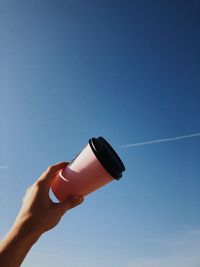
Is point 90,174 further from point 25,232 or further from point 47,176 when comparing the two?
point 25,232

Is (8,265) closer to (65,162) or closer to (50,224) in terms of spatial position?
(50,224)

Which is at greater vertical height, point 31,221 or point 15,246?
point 31,221

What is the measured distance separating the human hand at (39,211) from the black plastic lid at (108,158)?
2.60 ft

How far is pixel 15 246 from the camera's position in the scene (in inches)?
90.4

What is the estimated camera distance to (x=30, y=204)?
2666 millimetres

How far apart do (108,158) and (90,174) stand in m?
0.23

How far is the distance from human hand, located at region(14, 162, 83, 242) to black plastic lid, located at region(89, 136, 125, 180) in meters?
0.79

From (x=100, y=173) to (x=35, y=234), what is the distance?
48.5 inches

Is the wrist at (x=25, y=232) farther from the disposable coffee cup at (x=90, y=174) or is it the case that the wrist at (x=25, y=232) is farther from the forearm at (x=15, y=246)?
the disposable coffee cup at (x=90, y=174)

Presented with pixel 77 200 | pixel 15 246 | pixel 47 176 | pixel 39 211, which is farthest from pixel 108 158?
pixel 15 246

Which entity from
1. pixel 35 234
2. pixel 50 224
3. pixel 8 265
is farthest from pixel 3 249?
pixel 50 224

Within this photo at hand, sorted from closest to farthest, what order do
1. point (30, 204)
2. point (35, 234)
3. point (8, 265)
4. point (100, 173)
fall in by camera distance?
point (8, 265)
point (35, 234)
point (30, 204)
point (100, 173)

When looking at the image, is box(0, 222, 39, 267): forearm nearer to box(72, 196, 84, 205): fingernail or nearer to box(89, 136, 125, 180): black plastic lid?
box(72, 196, 84, 205): fingernail

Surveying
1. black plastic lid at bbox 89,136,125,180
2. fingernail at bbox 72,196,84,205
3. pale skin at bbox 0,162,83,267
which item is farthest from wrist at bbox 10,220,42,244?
black plastic lid at bbox 89,136,125,180
